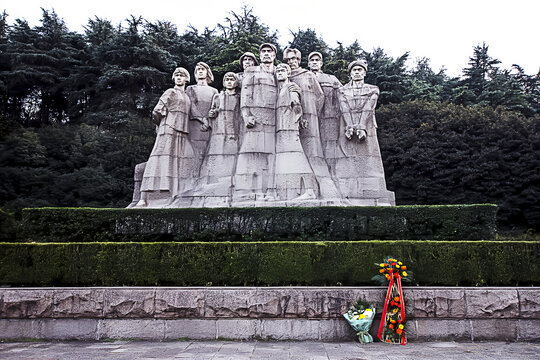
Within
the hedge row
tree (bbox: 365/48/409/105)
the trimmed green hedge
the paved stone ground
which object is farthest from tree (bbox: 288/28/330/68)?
the paved stone ground

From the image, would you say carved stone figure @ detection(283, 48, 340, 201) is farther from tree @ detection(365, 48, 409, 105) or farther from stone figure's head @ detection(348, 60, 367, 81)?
tree @ detection(365, 48, 409, 105)

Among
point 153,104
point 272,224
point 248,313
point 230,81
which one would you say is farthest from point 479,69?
point 248,313

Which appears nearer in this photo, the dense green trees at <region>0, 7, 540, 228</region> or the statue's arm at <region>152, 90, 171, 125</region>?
the statue's arm at <region>152, 90, 171, 125</region>

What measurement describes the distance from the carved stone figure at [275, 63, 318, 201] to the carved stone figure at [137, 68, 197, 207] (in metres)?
2.77

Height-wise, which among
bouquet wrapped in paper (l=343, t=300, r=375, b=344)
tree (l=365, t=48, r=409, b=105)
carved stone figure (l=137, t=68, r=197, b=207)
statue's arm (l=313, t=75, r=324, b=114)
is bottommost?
bouquet wrapped in paper (l=343, t=300, r=375, b=344)

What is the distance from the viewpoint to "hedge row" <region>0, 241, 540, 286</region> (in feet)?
23.8

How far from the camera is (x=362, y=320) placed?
255 inches

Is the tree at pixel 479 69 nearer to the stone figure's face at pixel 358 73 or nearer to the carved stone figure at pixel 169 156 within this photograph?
the stone figure's face at pixel 358 73

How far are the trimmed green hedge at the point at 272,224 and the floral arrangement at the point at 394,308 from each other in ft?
9.08

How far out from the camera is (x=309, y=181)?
37.8ft

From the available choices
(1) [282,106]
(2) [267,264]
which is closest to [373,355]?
(2) [267,264]

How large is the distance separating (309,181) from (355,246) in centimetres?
432

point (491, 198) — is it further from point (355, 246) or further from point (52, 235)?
point (52, 235)

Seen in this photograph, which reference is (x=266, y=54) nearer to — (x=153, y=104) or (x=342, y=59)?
(x=153, y=104)
